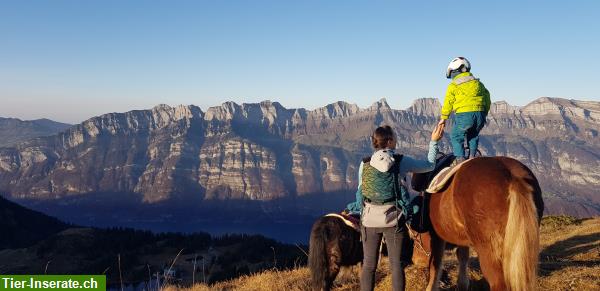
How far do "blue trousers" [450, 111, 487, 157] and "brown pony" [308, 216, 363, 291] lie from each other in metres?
3.07

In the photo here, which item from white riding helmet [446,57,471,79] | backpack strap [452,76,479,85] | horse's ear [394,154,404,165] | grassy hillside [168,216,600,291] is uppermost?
white riding helmet [446,57,471,79]

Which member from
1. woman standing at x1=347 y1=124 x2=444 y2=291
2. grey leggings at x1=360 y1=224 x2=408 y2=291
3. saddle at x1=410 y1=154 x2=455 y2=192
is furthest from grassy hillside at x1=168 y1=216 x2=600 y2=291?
saddle at x1=410 y1=154 x2=455 y2=192

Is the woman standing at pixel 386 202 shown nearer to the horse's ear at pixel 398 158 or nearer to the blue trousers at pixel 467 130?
the horse's ear at pixel 398 158

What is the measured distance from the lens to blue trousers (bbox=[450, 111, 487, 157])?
9.51 meters

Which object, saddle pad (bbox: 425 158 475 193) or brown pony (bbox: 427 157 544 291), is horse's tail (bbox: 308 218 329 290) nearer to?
saddle pad (bbox: 425 158 475 193)

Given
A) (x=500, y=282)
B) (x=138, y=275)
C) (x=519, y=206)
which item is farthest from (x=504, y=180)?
(x=138, y=275)

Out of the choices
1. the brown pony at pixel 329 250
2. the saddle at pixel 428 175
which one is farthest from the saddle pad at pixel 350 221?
the saddle at pixel 428 175

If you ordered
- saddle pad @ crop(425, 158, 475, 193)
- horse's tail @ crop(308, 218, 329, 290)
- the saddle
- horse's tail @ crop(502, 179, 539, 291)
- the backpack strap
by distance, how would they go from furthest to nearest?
the backpack strap → the saddle → horse's tail @ crop(308, 218, 329, 290) → saddle pad @ crop(425, 158, 475, 193) → horse's tail @ crop(502, 179, 539, 291)

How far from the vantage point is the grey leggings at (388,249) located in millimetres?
7777

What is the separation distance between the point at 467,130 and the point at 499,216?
3.24 m

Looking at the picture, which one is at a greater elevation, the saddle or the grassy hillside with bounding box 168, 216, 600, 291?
the saddle

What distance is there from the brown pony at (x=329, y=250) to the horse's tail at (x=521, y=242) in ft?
9.79

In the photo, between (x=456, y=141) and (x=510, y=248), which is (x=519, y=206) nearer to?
(x=510, y=248)

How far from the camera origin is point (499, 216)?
22.1 feet
